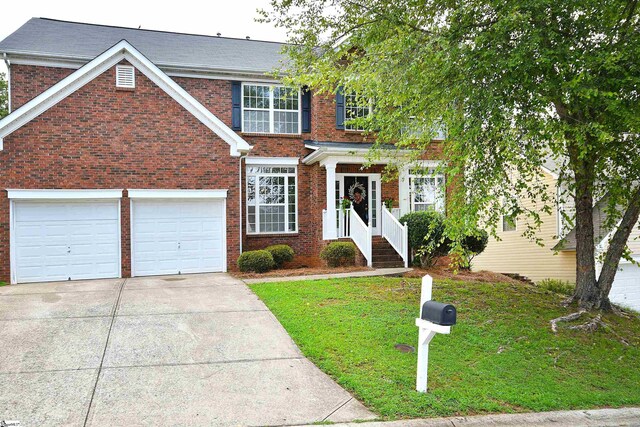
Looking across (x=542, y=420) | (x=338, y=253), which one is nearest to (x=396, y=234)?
(x=338, y=253)

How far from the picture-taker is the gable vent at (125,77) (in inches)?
534

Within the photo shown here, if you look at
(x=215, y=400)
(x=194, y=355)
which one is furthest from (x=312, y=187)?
(x=215, y=400)

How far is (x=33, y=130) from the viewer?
1280 centimetres

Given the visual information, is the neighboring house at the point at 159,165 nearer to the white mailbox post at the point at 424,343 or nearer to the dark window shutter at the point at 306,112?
the dark window shutter at the point at 306,112

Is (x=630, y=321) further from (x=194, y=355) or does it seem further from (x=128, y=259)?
(x=128, y=259)

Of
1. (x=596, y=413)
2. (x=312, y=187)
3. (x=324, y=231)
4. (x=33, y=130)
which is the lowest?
(x=596, y=413)

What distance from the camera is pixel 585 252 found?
9500 mm

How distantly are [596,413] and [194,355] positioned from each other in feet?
16.6

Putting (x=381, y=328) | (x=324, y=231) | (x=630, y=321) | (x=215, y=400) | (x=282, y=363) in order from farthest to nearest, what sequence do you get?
(x=324, y=231)
(x=630, y=321)
(x=381, y=328)
(x=282, y=363)
(x=215, y=400)

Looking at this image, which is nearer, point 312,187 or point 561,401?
point 561,401

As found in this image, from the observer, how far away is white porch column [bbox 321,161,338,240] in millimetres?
15188

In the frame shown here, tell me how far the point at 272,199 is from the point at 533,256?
32.0 feet

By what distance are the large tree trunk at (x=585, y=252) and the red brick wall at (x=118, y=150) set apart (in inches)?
356

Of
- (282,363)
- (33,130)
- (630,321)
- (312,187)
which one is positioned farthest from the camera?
(312,187)
